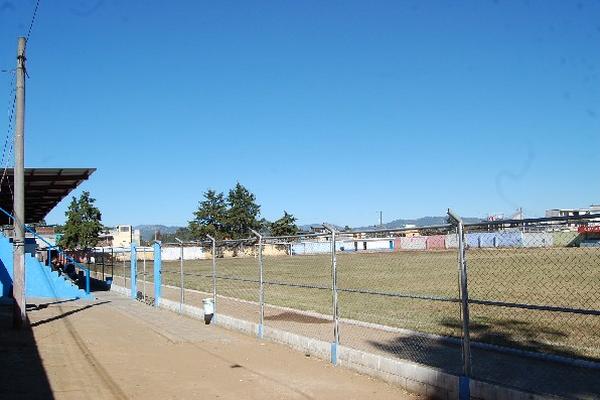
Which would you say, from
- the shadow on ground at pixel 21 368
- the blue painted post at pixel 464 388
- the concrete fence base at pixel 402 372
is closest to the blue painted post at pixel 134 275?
the shadow on ground at pixel 21 368

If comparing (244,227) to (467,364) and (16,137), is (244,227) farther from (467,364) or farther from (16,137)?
(467,364)

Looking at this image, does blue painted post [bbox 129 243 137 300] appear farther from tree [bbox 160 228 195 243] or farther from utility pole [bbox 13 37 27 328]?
tree [bbox 160 228 195 243]

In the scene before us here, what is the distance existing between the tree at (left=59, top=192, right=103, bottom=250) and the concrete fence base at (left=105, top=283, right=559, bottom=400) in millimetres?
59874

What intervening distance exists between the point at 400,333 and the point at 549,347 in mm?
2759

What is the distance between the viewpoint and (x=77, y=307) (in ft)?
64.4

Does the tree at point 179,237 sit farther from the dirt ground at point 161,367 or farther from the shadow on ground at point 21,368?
the shadow on ground at point 21,368

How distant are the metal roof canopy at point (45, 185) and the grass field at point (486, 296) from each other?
5.91 m

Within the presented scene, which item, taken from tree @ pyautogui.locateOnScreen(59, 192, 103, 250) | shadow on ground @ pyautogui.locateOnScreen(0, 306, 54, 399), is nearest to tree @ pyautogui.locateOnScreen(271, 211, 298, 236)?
tree @ pyautogui.locateOnScreen(59, 192, 103, 250)

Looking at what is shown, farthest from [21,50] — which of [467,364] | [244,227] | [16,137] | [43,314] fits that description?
[244,227]

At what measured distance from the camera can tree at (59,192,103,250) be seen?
67.4m

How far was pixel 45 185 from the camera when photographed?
22875 millimetres

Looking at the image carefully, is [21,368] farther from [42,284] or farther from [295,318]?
[42,284]

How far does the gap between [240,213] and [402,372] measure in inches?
3261

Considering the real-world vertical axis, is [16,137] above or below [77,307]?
above
